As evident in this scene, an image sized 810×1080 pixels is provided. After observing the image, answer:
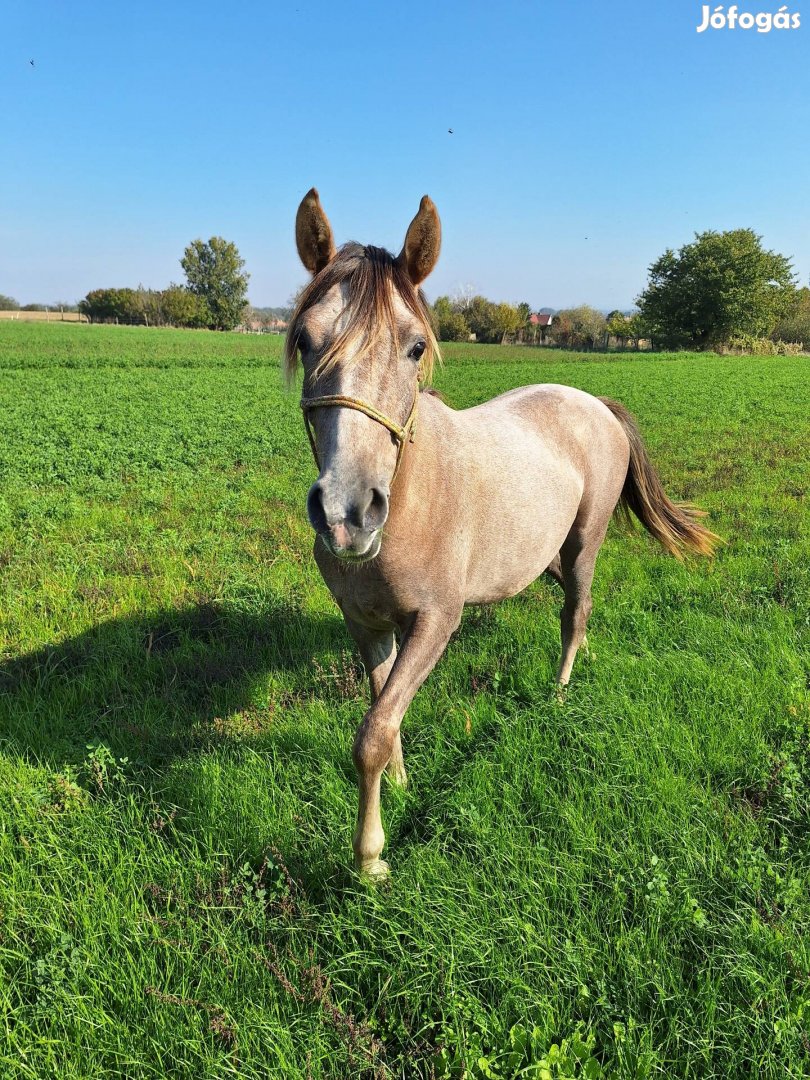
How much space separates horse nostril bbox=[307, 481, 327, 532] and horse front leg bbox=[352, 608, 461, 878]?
3.09ft

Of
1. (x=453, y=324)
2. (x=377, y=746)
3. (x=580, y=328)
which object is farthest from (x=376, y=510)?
(x=580, y=328)

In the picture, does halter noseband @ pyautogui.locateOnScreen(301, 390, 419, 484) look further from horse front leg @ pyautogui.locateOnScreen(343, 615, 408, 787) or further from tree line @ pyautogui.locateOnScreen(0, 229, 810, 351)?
tree line @ pyautogui.locateOnScreen(0, 229, 810, 351)

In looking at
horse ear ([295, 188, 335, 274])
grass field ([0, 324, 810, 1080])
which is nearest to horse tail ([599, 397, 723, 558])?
grass field ([0, 324, 810, 1080])

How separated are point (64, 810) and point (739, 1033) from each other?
2.86m

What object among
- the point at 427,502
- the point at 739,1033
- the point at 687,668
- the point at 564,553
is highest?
the point at 427,502

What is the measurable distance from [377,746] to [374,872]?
1.80ft

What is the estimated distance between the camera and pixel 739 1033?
5.93 feet

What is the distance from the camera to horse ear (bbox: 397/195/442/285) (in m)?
2.32

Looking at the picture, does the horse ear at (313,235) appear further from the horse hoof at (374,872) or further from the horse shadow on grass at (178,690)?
A: the horse hoof at (374,872)

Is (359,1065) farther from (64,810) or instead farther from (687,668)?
(687,668)

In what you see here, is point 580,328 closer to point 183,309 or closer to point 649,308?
point 649,308

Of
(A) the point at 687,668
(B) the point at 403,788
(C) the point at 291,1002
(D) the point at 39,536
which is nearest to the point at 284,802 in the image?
(B) the point at 403,788

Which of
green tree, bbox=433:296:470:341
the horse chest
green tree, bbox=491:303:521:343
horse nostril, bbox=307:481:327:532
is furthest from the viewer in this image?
green tree, bbox=491:303:521:343

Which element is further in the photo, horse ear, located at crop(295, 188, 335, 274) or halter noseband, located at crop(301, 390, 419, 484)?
horse ear, located at crop(295, 188, 335, 274)
